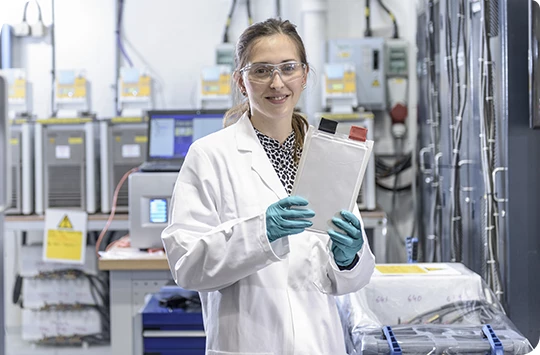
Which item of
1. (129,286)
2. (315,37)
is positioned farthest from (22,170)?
(315,37)

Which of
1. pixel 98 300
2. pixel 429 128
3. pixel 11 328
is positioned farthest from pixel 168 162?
pixel 11 328

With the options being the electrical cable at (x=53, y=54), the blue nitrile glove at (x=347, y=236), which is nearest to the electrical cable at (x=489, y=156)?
the blue nitrile glove at (x=347, y=236)

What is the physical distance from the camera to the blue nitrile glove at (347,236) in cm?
138

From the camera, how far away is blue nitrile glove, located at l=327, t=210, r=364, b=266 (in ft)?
4.51

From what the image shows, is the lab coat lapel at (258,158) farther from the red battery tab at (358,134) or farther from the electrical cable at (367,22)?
the electrical cable at (367,22)

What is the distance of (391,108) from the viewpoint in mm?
4598

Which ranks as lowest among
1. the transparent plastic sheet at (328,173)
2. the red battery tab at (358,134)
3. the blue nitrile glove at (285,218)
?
the blue nitrile glove at (285,218)

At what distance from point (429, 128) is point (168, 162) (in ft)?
4.98

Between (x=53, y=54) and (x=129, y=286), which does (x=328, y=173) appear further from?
(x=53, y=54)

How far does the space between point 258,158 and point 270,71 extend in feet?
0.63

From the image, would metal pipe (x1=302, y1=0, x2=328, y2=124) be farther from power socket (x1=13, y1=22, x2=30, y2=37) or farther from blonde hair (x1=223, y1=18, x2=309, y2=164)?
blonde hair (x1=223, y1=18, x2=309, y2=164)

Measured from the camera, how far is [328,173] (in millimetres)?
1387

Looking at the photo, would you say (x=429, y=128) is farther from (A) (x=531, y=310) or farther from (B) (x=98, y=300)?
(B) (x=98, y=300)

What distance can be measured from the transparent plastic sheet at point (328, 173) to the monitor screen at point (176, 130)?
2.27 m
